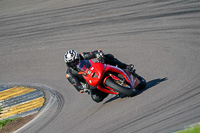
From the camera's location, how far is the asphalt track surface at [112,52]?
26.5ft

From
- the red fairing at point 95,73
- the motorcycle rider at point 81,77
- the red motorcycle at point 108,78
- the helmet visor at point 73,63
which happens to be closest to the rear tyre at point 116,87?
the red motorcycle at point 108,78

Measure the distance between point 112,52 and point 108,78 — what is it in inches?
188

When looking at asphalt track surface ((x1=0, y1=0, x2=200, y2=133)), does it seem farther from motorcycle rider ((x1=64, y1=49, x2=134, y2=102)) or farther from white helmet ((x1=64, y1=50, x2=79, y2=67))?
white helmet ((x1=64, y1=50, x2=79, y2=67))

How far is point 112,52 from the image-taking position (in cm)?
1361

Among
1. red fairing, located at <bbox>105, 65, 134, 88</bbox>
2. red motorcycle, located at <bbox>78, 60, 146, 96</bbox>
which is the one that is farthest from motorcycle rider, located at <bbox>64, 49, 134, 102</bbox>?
red fairing, located at <bbox>105, 65, 134, 88</bbox>

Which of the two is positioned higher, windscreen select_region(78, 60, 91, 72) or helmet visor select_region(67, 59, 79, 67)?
helmet visor select_region(67, 59, 79, 67)

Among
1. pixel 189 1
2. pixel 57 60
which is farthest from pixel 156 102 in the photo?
pixel 189 1

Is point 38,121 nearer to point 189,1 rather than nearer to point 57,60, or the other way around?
point 57,60

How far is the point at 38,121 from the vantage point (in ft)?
32.8

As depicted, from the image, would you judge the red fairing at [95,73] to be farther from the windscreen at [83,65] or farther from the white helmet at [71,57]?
the white helmet at [71,57]

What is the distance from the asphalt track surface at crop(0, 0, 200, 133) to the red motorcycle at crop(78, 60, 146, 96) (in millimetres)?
334

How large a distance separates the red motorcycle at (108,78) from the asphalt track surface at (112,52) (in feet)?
1.10

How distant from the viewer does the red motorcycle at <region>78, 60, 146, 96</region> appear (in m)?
8.80

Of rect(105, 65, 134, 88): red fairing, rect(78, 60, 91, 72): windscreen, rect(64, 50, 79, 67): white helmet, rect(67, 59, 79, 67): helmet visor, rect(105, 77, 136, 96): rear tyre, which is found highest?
rect(64, 50, 79, 67): white helmet
